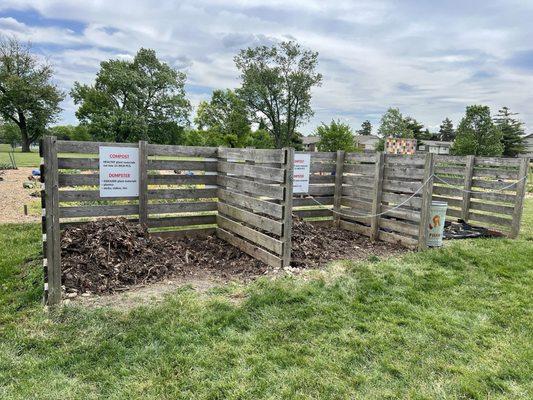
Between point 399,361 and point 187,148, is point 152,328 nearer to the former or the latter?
point 399,361

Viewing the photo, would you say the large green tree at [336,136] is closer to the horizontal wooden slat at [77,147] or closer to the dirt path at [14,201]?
the dirt path at [14,201]

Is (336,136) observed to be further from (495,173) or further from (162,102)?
(495,173)

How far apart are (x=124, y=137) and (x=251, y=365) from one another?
138ft

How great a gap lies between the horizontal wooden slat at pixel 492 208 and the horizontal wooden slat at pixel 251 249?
218 inches

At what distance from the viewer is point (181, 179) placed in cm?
638

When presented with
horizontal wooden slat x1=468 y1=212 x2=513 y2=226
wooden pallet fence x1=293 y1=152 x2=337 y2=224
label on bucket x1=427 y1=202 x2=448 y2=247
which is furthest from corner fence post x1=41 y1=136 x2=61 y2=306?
horizontal wooden slat x1=468 y1=212 x2=513 y2=226

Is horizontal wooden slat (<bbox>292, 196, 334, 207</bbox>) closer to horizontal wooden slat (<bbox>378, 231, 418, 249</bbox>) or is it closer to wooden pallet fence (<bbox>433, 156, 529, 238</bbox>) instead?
horizontal wooden slat (<bbox>378, 231, 418, 249</bbox>)

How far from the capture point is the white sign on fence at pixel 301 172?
23.8 feet

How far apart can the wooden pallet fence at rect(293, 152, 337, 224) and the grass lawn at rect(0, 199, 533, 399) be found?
287cm

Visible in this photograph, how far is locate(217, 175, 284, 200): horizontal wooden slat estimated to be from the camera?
5152 mm

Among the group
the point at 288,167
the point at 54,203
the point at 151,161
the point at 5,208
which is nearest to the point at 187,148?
the point at 151,161

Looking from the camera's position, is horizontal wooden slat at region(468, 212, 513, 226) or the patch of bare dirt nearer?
the patch of bare dirt

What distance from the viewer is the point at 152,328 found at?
342 centimetres

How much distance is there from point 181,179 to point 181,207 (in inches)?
18.5
